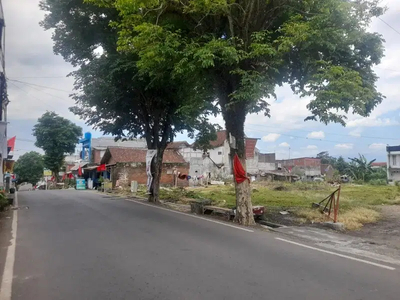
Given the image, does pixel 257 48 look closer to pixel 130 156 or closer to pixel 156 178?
pixel 156 178

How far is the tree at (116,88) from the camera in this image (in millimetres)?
17812

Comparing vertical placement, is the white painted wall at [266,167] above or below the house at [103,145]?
below

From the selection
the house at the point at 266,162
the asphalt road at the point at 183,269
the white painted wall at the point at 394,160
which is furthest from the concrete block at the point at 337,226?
the house at the point at 266,162

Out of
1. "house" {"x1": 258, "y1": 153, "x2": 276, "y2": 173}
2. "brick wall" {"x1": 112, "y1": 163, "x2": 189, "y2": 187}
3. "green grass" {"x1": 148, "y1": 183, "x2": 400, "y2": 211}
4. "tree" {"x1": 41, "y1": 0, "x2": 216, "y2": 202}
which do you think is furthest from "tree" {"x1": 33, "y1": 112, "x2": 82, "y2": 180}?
"tree" {"x1": 41, "y1": 0, "x2": 216, "y2": 202}

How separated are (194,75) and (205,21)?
6.70ft

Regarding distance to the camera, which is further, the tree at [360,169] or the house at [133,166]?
the tree at [360,169]

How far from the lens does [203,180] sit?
164ft

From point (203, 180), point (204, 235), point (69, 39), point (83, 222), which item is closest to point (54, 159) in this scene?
point (203, 180)

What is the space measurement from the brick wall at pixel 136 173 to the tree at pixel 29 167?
4137cm

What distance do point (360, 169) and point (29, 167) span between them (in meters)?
62.6

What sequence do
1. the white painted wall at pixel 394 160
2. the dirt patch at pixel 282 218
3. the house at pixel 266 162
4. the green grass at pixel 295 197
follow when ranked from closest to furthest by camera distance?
1. the dirt patch at pixel 282 218
2. the green grass at pixel 295 197
3. the white painted wall at pixel 394 160
4. the house at pixel 266 162

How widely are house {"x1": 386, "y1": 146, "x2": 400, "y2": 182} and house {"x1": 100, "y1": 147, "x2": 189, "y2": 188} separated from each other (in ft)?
105

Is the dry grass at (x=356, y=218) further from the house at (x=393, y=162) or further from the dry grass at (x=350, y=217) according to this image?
the house at (x=393, y=162)

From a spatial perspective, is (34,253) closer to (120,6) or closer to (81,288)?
(81,288)
